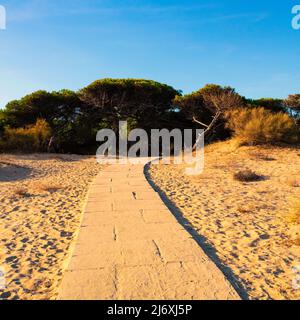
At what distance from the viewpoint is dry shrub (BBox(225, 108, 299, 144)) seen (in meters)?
12.3

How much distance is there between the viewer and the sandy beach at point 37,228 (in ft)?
10.1

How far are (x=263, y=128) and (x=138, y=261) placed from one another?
10.2 metres

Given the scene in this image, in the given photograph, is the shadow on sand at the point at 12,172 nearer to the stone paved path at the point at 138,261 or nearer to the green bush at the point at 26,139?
the stone paved path at the point at 138,261

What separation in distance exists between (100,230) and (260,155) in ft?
27.3

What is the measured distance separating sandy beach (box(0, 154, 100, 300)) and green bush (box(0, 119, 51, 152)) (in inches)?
228

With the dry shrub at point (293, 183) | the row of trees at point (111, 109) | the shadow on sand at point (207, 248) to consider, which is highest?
the row of trees at point (111, 109)

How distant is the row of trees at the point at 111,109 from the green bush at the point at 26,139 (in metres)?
1.04

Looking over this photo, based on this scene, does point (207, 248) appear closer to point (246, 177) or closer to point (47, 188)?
point (47, 188)

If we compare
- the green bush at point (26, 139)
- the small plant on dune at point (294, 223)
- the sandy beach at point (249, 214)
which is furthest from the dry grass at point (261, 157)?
the green bush at point (26, 139)

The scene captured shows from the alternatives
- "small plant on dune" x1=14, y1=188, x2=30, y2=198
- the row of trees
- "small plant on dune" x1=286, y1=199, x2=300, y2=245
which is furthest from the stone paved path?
the row of trees

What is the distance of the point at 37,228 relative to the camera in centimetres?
459

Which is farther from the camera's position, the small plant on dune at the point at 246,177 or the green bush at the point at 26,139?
the green bush at the point at 26,139

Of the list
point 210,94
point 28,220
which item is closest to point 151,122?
point 210,94
